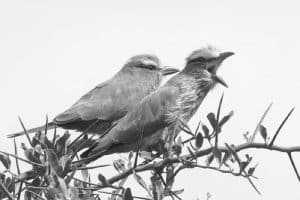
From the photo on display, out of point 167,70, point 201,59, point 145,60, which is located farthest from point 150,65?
point 201,59

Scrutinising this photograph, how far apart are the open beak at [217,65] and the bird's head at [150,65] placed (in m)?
1.74

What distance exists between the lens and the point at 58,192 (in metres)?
2.12

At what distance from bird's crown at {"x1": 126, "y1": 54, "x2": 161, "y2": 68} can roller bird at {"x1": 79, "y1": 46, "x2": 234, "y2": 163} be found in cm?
150

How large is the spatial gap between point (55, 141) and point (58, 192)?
0.36 meters

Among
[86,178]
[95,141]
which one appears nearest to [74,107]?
[95,141]

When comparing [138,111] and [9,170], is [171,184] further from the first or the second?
[138,111]

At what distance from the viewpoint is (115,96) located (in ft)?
21.9

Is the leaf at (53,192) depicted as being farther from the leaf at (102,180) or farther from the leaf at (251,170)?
the leaf at (251,170)

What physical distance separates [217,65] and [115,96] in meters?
1.58

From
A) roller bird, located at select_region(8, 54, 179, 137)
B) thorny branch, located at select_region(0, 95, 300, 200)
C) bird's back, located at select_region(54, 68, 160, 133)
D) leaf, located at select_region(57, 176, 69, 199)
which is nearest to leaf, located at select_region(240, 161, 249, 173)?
thorny branch, located at select_region(0, 95, 300, 200)

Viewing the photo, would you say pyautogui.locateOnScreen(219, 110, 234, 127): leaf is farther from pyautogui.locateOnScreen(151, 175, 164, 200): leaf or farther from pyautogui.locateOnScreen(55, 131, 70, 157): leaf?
pyautogui.locateOnScreen(55, 131, 70, 157): leaf

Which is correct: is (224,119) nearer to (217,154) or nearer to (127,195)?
(217,154)

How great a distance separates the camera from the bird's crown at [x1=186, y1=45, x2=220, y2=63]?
556cm

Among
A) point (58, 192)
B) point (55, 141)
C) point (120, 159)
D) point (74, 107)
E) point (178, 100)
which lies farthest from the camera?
point (74, 107)
